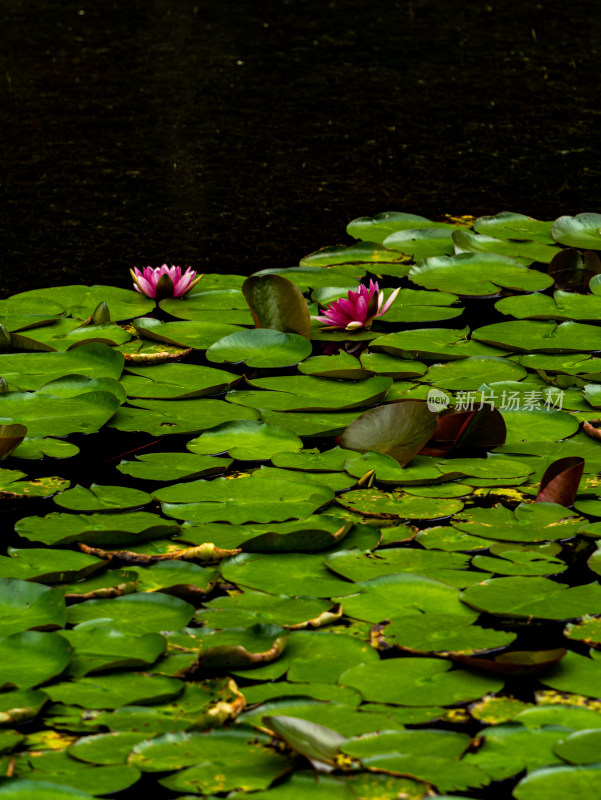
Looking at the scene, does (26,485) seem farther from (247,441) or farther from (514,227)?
(514,227)

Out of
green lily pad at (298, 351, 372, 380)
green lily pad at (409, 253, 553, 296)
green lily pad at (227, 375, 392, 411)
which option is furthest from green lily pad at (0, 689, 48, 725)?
green lily pad at (409, 253, 553, 296)

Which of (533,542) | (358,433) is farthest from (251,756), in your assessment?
(358,433)

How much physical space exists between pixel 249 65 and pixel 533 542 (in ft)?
14.7

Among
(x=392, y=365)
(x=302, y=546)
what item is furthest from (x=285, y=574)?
(x=392, y=365)

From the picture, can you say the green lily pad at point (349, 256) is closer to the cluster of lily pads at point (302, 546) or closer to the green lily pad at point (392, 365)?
the cluster of lily pads at point (302, 546)

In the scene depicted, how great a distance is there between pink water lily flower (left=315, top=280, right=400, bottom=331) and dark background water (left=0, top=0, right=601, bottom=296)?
600 mm

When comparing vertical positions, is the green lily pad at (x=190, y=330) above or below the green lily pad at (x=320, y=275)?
below

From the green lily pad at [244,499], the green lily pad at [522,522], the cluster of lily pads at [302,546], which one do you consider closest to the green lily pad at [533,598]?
the cluster of lily pads at [302,546]

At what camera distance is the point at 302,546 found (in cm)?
162

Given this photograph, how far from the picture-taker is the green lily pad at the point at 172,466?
6.09ft

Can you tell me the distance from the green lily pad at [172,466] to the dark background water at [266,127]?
3.73 feet

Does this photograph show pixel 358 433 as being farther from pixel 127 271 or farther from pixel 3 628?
pixel 127 271

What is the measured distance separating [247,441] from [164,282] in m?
0.81

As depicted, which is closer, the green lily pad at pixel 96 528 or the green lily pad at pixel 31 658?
the green lily pad at pixel 31 658
